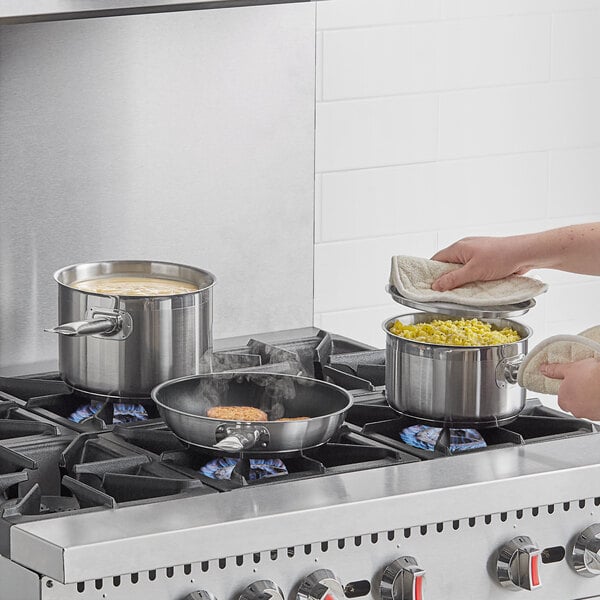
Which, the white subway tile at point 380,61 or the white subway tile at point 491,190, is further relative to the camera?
the white subway tile at point 491,190

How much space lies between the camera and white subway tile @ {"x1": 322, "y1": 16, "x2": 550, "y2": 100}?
258 cm

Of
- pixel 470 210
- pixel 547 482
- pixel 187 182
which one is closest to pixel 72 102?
pixel 187 182

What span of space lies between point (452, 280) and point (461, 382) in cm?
23

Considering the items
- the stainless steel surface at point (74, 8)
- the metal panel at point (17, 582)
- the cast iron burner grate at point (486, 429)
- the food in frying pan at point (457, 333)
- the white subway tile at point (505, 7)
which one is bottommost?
the metal panel at point (17, 582)

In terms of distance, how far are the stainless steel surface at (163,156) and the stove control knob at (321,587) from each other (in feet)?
2.81

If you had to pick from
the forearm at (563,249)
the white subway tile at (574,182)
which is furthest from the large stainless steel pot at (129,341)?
the white subway tile at (574,182)

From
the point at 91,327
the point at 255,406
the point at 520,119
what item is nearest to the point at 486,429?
the point at 255,406

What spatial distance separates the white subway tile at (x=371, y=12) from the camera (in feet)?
8.34

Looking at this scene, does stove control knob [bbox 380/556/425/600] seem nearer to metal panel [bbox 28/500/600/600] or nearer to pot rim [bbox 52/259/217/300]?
metal panel [bbox 28/500/600/600]

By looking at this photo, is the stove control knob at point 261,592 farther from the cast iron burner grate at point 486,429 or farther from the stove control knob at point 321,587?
the cast iron burner grate at point 486,429

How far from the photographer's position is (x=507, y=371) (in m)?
1.95

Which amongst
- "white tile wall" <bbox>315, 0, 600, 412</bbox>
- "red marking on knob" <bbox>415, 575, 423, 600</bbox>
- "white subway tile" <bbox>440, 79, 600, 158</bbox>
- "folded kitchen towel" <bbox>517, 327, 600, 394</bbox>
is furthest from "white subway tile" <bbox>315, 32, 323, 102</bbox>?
"red marking on knob" <bbox>415, 575, 423, 600</bbox>

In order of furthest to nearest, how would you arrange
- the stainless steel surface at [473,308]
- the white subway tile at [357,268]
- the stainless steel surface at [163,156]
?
the white subway tile at [357,268], the stainless steel surface at [163,156], the stainless steel surface at [473,308]

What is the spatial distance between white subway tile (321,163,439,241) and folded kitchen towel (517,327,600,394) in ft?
2.75
